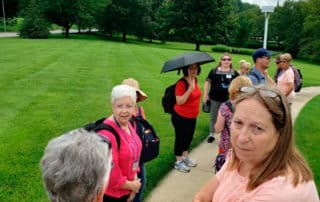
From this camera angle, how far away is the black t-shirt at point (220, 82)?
7.14 metres

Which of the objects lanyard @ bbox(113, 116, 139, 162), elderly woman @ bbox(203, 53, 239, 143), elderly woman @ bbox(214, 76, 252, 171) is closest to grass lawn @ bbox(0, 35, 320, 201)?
elderly woman @ bbox(203, 53, 239, 143)

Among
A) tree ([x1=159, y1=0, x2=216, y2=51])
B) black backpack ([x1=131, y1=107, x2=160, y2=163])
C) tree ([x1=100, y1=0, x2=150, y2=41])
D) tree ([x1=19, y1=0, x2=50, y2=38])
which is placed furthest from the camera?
tree ([x1=100, y1=0, x2=150, y2=41])

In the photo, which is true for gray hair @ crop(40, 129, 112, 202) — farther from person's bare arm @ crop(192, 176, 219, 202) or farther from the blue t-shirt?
the blue t-shirt

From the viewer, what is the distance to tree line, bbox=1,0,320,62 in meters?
47.5

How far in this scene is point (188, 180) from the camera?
5.96 m

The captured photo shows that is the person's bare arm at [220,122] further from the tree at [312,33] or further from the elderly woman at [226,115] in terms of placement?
the tree at [312,33]

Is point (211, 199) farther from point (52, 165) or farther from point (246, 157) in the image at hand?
point (52, 165)

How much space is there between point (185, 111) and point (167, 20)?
45046mm

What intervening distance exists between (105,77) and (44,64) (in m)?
4.66

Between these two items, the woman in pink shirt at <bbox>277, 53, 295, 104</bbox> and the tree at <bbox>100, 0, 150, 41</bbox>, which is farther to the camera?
the tree at <bbox>100, 0, 150, 41</bbox>

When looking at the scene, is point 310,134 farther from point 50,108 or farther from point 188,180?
point 50,108

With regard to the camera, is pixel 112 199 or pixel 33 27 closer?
pixel 112 199

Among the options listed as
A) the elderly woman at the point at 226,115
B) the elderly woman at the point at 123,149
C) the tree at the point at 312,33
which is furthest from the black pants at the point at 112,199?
the tree at the point at 312,33

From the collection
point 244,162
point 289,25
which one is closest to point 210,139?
point 244,162
